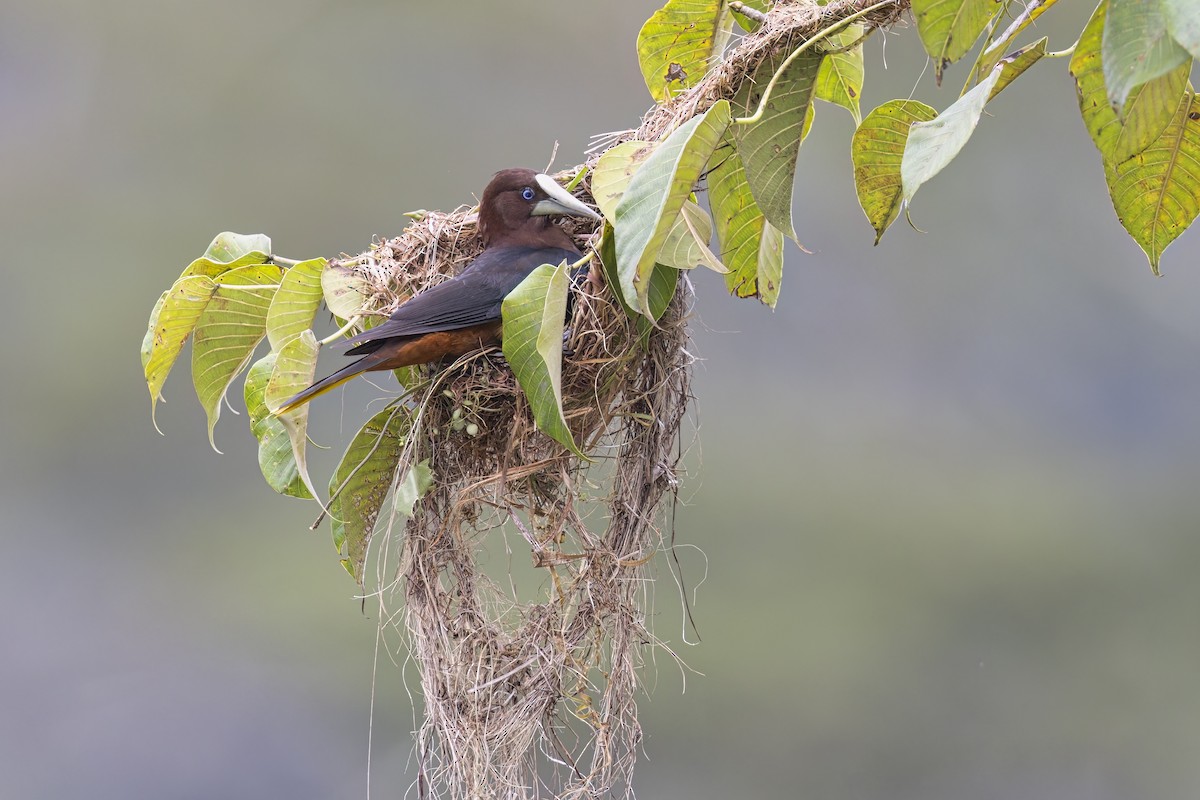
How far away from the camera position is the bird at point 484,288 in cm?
178

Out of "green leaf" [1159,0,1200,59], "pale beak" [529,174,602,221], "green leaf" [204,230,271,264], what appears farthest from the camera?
"pale beak" [529,174,602,221]

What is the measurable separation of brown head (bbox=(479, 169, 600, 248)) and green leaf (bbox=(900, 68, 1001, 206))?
1.07m

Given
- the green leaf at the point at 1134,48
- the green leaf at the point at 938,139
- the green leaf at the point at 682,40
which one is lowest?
the green leaf at the point at 938,139

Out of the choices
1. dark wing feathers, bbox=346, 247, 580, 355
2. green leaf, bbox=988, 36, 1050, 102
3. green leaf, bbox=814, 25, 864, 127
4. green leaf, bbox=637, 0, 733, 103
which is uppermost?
green leaf, bbox=637, 0, 733, 103

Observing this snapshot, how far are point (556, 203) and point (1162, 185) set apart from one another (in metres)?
1.05

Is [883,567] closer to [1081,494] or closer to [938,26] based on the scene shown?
[1081,494]

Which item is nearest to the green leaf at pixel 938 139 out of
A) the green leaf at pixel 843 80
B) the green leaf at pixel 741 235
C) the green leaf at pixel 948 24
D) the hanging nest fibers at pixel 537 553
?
the green leaf at pixel 948 24

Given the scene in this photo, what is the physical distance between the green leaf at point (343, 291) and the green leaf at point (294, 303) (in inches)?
1.3

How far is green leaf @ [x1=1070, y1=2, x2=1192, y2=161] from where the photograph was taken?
1.01 metres

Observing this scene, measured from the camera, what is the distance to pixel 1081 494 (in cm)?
729

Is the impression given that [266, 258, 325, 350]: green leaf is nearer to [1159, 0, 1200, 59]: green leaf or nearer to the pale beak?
the pale beak

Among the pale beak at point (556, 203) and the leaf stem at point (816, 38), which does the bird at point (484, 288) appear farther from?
the leaf stem at point (816, 38)

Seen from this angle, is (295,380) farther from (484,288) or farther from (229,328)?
(484,288)

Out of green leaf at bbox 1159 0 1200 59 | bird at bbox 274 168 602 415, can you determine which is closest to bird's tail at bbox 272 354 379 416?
bird at bbox 274 168 602 415
